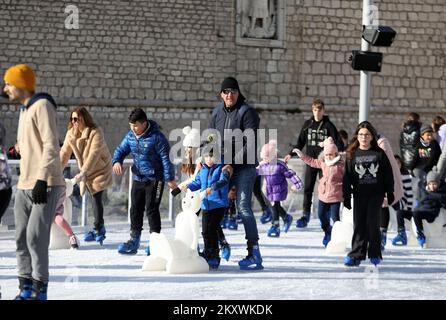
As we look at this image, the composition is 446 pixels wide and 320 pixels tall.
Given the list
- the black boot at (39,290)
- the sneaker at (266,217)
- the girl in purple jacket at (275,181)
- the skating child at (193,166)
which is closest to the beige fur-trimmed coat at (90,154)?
the skating child at (193,166)

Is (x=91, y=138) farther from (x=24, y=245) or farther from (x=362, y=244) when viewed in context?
(x=24, y=245)

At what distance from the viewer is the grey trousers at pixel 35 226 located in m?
6.41

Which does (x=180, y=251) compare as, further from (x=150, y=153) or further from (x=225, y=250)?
(x=150, y=153)

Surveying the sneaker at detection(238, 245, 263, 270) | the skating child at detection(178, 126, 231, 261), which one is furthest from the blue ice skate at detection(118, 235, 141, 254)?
the sneaker at detection(238, 245, 263, 270)

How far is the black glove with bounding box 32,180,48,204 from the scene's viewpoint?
6277 millimetres

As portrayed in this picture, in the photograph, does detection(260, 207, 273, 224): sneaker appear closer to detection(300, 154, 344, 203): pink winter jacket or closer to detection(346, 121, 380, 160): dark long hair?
detection(300, 154, 344, 203): pink winter jacket

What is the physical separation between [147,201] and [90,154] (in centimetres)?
114

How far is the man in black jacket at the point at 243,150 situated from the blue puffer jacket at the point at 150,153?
2.97 feet

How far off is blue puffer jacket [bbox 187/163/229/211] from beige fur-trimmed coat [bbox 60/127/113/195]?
2135 millimetres

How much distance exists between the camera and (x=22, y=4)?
22438 mm

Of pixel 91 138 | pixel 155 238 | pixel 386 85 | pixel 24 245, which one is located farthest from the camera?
pixel 386 85

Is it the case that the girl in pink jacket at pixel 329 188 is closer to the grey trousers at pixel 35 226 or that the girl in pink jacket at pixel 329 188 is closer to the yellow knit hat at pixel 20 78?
the grey trousers at pixel 35 226
